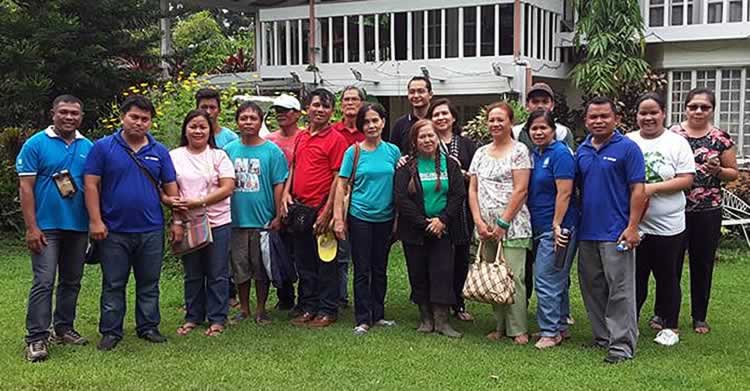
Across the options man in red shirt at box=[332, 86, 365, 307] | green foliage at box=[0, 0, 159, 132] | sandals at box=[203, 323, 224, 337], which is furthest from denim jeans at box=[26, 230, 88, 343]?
green foliage at box=[0, 0, 159, 132]

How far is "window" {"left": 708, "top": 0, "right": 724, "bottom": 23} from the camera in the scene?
12.3m

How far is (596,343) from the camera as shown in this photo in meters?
5.09

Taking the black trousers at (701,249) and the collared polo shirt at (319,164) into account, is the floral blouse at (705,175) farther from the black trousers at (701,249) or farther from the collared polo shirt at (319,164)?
the collared polo shirt at (319,164)

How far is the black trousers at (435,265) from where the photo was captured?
17.2 ft

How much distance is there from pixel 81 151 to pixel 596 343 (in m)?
3.67

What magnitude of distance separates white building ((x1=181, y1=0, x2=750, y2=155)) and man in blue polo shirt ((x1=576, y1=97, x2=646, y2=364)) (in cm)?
774

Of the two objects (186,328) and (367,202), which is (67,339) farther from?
(367,202)

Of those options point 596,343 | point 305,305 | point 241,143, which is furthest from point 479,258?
point 241,143

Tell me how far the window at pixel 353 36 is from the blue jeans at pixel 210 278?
946 centimetres

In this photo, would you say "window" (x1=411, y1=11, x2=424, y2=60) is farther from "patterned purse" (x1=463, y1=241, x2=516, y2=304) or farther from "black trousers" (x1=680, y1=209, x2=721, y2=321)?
"patterned purse" (x1=463, y1=241, x2=516, y2=304)

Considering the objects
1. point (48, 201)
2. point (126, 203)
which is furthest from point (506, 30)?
point (48, 201)

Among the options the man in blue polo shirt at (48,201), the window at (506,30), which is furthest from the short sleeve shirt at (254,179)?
the window at (506,30)

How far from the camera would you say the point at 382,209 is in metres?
5.33

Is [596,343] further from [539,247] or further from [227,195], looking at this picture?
[227,195]
